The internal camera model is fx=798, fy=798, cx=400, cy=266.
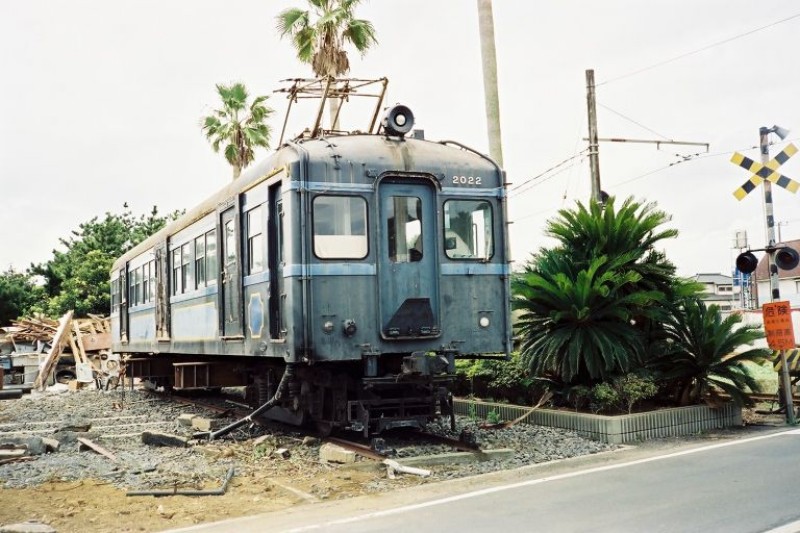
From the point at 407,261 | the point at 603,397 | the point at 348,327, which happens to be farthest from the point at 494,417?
the point at 348,327

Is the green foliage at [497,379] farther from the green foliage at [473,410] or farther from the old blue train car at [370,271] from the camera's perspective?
the old blue train car at [370,271]

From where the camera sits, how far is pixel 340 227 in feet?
29.4

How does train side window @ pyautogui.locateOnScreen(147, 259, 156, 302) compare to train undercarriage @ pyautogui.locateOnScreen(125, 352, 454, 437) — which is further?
train side window @ pyautogui.locateOnScreen(147, 259, 156, 302)

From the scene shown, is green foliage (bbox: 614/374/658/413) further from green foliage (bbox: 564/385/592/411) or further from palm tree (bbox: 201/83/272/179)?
palm tree (bbox: 201/83/272/179)

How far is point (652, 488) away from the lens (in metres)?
6.86

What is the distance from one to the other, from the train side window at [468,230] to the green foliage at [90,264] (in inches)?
1045

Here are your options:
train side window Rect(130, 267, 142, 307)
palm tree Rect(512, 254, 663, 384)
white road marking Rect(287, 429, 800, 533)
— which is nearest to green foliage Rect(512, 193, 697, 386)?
palm tree Rect(512, 254, 663, 384)

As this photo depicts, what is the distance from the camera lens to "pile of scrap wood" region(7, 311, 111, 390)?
2366 centimetres

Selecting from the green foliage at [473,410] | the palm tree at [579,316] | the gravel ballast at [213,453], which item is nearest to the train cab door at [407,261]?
the gravel ballast at [213,453]

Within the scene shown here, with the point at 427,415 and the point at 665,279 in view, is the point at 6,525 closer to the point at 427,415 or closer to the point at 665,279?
the point at 427,415

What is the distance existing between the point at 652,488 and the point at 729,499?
705mm

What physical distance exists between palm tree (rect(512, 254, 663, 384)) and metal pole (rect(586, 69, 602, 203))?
19.3 ft

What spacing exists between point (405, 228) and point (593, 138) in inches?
349

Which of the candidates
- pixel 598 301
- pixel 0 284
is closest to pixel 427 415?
pixel 598 301
